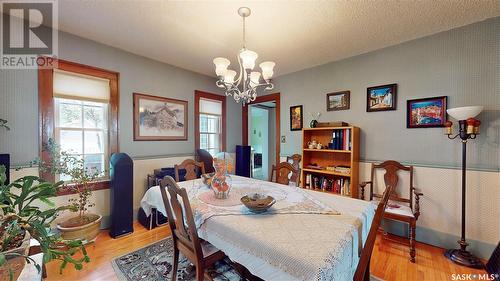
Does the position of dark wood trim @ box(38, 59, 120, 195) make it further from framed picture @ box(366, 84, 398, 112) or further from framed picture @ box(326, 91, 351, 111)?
framed picture @ box(366, 84, 398, 112)

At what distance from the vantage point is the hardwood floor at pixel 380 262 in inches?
71.0

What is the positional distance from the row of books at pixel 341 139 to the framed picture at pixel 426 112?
698 mm

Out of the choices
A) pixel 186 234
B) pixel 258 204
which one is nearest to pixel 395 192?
pixel 258 204

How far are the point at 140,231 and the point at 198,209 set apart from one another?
5.80ft

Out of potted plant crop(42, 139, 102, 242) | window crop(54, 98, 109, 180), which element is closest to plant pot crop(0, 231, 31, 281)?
potted plant crop(42, 139, 102, 242)

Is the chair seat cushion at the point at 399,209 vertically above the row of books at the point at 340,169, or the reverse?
the row of books at the point at 340,169

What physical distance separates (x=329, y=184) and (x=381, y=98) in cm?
145

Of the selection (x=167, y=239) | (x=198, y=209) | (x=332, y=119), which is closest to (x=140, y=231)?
(x=167, y=239)

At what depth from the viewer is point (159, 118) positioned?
10.6ft

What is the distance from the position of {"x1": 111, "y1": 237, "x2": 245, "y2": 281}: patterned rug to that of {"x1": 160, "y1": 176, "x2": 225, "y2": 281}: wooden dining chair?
36 centimetres

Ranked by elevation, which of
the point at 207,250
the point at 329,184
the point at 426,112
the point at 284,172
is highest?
the point at 426,112

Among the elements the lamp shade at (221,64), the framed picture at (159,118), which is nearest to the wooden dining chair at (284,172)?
the lamp shade at (221,64)

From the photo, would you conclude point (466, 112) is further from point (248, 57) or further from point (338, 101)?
point (248, 57)

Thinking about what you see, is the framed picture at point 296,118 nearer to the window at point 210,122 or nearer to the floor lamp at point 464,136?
the window at point 210,122
